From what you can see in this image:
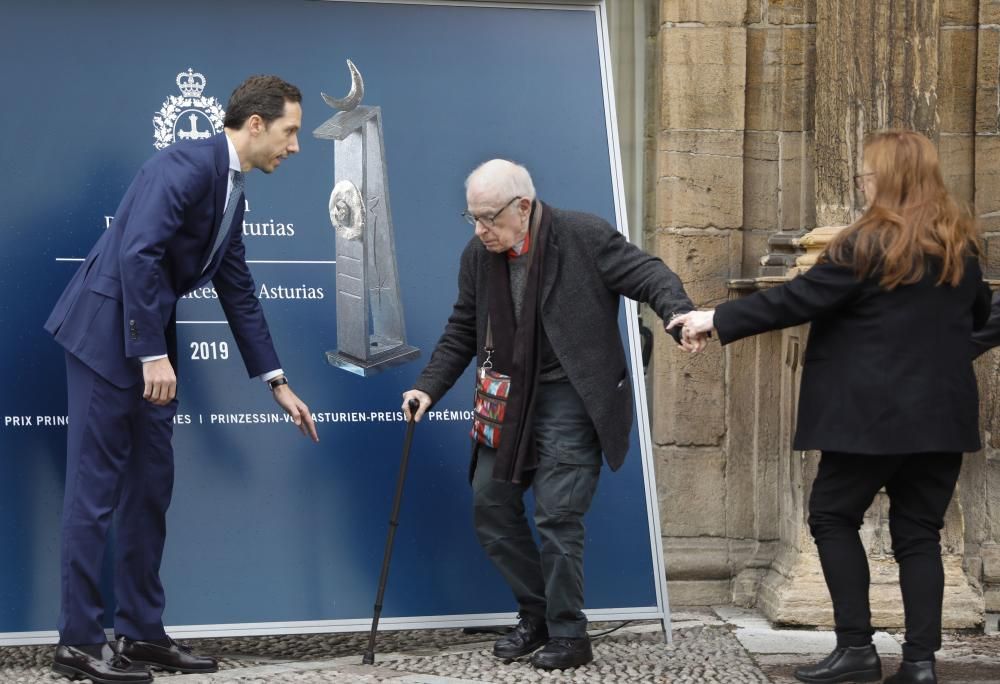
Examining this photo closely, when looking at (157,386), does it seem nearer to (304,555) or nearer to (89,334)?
(89,334)

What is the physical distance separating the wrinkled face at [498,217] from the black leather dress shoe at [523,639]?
125cm

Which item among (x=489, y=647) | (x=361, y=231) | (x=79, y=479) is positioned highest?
(x=361, y=231)

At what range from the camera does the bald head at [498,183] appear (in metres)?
4.32

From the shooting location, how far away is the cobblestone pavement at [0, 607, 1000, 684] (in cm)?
443

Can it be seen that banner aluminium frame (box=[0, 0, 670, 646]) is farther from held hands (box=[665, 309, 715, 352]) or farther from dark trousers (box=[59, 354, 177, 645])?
held hands (box=[665, 309, 715, 352])

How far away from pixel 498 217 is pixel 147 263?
106cm

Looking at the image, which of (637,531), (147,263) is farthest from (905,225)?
(147,263)

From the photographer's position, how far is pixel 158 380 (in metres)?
4.16

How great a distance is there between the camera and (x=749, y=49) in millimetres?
5805

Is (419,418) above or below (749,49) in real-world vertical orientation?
below

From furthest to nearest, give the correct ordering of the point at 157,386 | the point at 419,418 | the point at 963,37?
the point at 963,37 < the point at 419,418 < the point at 157,386

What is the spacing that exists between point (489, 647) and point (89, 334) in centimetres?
172

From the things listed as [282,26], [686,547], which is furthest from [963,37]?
[282,26]

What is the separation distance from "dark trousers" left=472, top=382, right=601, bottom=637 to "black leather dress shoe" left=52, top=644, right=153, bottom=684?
1170 mm
